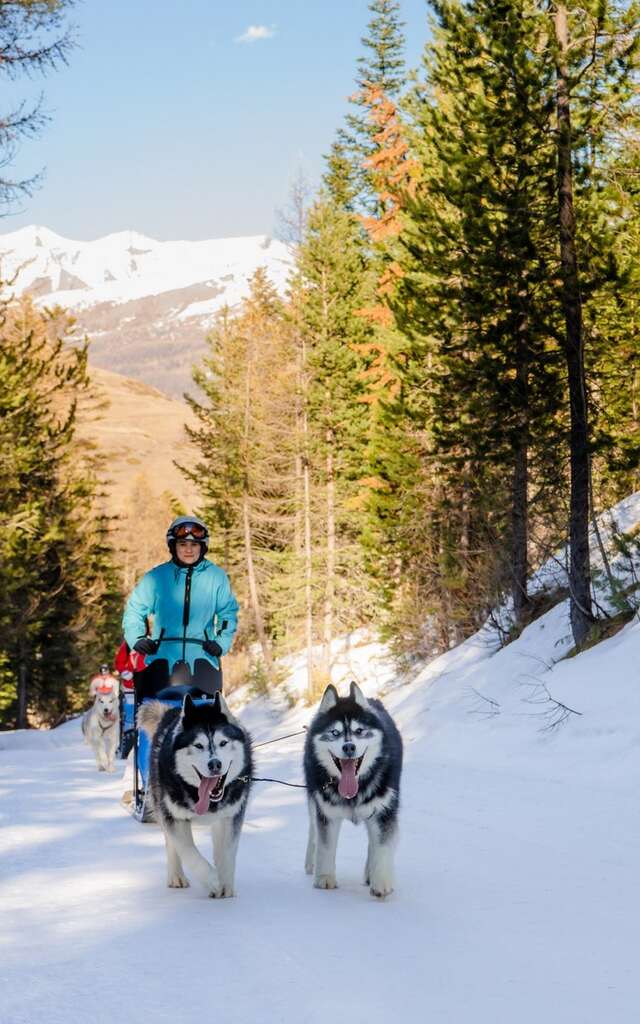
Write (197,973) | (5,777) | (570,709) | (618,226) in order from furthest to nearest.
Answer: (618,226) → (5,777) → (570,709) → (197,973)

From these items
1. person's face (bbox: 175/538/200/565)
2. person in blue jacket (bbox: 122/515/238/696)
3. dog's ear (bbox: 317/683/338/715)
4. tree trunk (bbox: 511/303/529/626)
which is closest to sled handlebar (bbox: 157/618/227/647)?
person in blue jacket (bbox: 122/515/238/696)

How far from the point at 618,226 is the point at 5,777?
12.8 m

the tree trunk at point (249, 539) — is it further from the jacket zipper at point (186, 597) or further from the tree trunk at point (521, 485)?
the jacket zipper at point (186, 597)

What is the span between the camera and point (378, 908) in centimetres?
565

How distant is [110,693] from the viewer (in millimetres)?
17703

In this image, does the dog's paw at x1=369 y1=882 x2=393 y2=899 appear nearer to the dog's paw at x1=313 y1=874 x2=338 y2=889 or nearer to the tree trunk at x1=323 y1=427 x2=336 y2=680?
the dog's paw at x1=313 y1=874 x2=338 y2=889

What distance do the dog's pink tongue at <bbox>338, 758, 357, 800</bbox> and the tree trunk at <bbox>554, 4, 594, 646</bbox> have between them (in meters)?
10.1

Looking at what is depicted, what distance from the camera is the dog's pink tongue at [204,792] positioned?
5551mm

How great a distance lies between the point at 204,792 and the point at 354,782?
885 mm

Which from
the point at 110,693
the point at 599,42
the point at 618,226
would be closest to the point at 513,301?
the point at 618,226

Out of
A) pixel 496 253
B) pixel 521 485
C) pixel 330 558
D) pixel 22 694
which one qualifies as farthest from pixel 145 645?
pixel 22 694

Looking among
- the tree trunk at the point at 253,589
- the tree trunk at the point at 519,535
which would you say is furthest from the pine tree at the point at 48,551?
the tree trunk at the point at 519,535

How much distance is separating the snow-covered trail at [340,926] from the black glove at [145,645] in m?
1.44

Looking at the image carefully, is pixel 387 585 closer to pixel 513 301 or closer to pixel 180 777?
pixel 513 301
